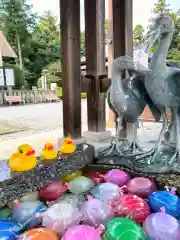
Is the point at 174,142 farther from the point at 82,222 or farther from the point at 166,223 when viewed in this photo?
the point at 82,222

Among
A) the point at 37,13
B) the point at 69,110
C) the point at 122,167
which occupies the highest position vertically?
the point at 37,13

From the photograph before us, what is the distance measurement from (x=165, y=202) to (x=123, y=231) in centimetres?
34

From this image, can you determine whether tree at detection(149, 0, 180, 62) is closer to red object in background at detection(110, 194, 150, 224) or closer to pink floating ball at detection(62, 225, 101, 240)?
red object in background at detection(110, 194, 150, 224)

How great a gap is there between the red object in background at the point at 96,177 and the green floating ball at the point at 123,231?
20.8 inches

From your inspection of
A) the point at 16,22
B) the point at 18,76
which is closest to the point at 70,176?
the point at 18,76

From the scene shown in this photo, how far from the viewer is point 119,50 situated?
1969 mm

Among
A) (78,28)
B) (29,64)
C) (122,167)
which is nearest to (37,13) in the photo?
(29,64)

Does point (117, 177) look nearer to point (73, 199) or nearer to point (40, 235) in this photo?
point (73, 199)

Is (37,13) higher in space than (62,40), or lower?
higher

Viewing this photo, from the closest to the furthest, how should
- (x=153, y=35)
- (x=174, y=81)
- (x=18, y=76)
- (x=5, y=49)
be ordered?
(x=153, y=35) < (x=174, y=81) < (x=18, y=76) < (x=5, y=49)

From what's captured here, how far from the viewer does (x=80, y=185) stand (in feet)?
4.83

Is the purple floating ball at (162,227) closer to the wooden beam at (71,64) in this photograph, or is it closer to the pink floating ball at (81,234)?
the pink floating ball at (81,234)

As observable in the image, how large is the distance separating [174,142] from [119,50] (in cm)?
91

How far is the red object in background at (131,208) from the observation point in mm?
1159
